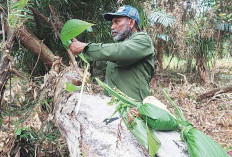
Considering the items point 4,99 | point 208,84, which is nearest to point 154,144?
point 4,99

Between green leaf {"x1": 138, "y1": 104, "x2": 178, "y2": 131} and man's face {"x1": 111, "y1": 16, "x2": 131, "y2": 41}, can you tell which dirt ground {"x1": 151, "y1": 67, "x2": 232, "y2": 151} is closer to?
man's face {"x1": 111, "y1": 16, "x2": 131, "y2": 41}

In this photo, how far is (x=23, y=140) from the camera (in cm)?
198

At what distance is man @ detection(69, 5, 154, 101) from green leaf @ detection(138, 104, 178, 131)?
2.59ft

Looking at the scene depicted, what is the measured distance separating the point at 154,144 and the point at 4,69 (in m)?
1.53

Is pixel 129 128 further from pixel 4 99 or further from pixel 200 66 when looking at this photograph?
pixel 200 66

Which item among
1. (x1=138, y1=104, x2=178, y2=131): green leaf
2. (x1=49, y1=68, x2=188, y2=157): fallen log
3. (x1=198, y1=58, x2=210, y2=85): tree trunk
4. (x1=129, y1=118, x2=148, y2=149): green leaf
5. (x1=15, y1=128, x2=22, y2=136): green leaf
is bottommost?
(x1=198, y1=58, x2=210, y2=85): tree trunk

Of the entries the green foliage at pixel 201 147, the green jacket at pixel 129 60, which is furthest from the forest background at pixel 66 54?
the green foliage at pixel 201 147

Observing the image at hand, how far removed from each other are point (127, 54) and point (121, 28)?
1.67 ft

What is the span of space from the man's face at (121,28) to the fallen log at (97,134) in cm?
79

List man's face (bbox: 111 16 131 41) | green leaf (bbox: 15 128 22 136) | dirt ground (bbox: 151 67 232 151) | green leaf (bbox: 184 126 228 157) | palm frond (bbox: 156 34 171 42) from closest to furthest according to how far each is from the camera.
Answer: green leaf (bbox: 184 126 228 157), green leaf (bbox: 15 128 22 136), man's face (bbox: 111 16 131 41), dirt ground (bbox: 151 67 232 151), palm frond (bbox: 156 34 171 42)

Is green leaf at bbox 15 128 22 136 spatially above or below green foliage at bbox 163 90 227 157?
below

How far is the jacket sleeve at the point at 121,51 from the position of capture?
1.79 meters

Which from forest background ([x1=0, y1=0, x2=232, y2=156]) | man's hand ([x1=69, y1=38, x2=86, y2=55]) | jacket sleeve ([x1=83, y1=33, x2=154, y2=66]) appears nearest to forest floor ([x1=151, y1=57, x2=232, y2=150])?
forest background ([x1=0, y1=0, x2=232, y2=156])

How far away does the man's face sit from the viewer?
2.19 metres
